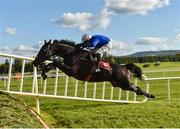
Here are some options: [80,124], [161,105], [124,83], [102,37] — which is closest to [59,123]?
[80,124]

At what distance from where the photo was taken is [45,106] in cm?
1189

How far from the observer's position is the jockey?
28.3ft

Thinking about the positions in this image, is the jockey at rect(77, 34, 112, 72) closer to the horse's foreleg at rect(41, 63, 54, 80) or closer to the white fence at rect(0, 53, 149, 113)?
the horse's foreleg at rect(41, 63, 54, 80)

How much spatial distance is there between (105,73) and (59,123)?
2069 millimetres

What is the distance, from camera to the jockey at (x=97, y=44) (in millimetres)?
8641

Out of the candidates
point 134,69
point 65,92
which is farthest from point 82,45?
point 65,92

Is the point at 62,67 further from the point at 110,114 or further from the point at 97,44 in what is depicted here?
the point at 110,114

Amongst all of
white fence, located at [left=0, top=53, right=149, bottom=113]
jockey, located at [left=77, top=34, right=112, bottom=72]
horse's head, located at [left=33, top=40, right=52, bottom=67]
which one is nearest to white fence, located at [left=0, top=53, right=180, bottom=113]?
white fence, located at [left=0, top=53, right=149, bottom=113]

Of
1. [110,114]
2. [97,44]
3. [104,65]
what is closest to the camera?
[97,44]

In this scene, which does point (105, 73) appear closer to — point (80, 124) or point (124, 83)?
point (124, 83)

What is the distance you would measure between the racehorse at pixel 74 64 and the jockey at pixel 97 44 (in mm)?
160

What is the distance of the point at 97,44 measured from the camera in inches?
348

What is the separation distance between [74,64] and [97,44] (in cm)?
79

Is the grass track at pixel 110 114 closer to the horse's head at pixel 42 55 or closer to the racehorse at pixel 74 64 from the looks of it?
the racehorse at pixel 74 64
